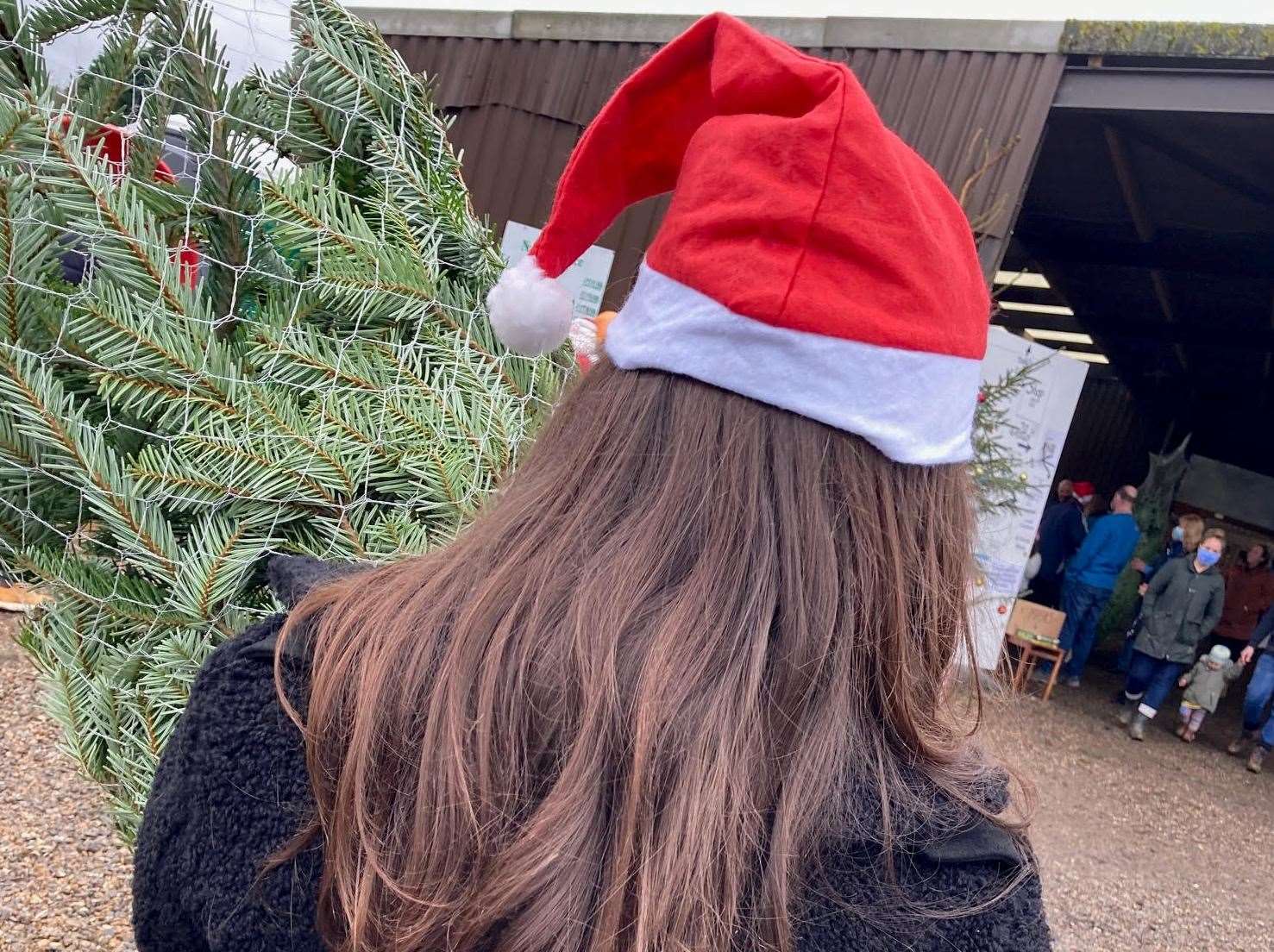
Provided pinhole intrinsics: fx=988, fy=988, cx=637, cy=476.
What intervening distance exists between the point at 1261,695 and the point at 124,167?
328 inches

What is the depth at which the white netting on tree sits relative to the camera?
105 centimetres

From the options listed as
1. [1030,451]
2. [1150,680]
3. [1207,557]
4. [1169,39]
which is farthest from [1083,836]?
[1169,39]

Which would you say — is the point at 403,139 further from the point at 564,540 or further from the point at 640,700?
the point at 640,700

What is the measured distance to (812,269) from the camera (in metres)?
0.79

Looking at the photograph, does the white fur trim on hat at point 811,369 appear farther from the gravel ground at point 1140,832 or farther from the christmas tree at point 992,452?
the christmas tree at point 992,452

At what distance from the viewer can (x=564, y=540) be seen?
0.82 m

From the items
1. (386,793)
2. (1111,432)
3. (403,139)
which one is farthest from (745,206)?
(1111,432)

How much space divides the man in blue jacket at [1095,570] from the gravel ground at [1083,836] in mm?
563

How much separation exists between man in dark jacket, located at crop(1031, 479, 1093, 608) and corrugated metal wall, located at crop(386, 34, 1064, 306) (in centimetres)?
479

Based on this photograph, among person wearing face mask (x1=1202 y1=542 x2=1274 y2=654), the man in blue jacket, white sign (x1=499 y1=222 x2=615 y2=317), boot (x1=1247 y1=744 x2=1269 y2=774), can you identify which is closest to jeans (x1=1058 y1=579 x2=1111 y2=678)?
the man in blue jacket

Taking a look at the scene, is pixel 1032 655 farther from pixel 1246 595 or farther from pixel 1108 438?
pixel 1108 438

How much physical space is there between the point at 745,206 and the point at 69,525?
849mm

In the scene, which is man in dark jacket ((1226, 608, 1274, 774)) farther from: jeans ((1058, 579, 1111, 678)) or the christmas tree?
the christmas tree

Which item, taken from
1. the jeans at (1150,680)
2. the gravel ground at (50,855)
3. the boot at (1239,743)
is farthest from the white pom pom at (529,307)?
the boot at (1239,743)
